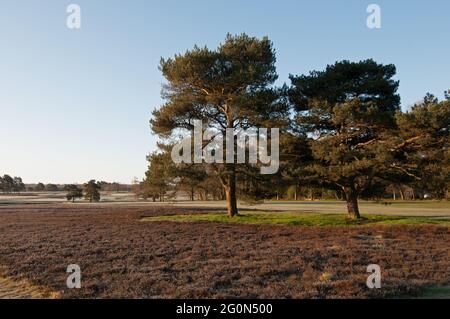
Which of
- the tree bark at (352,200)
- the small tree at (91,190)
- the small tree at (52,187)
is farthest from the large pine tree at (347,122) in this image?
the small tree at (52,187)

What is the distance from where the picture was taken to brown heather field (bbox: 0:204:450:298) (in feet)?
27.9

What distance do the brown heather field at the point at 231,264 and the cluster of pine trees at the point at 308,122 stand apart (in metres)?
5.76

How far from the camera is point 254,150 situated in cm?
2744

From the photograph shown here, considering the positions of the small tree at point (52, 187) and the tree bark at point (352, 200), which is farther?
the small tree at point (52, 187)

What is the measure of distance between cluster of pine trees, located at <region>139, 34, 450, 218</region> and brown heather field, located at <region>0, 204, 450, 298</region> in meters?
5.76

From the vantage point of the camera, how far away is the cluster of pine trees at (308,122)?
23.2 meters

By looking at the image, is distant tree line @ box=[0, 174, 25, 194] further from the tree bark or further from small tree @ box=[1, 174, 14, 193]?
the tree bark

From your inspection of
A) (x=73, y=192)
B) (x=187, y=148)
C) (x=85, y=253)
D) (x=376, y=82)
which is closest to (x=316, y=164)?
(x=376, y=82)

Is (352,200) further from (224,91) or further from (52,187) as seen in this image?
(52,187)

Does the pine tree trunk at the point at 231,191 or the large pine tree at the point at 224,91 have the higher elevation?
the large pine tree at the point at 224,91

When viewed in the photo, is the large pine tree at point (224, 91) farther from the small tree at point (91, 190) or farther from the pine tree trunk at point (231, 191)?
the small tree at point (91, 190)

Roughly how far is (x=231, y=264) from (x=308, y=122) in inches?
648
